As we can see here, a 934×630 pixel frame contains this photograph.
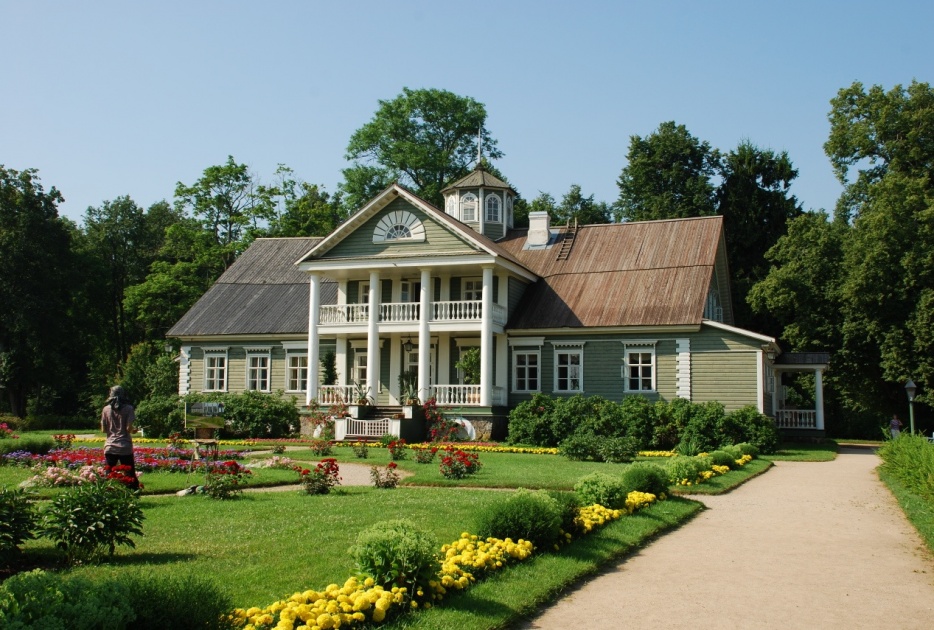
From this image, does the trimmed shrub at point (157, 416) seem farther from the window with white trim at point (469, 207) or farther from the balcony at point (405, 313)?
the window with white trim at point (469, 207)

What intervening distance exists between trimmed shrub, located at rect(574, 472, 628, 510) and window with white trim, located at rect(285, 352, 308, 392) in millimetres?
24515

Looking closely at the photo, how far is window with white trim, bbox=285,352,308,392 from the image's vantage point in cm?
3638

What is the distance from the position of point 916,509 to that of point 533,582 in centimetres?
861

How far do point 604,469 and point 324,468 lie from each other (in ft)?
23.5

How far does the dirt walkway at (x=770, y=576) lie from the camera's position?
26.1 ft

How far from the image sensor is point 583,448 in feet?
75.5

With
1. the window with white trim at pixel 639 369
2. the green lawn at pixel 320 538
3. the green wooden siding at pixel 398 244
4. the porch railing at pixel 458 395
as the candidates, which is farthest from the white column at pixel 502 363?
the green lawn at pixel 320 538

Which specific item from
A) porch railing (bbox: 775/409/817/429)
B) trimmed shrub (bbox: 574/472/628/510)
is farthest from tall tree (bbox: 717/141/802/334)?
trimmed shrub (bbox: 574/472/628/510)

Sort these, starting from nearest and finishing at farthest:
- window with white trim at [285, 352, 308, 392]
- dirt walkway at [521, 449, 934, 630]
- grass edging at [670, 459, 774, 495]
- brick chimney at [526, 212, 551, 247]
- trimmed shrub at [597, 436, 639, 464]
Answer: dirt walkway at [521, 449, 934, 630] < grass edging at [670, 459, 774, 495] < trimmed shrub at [597, 436, 639, 464] < window with white trim at [285, 352, 308, 392] < brick chimney at [526, 212, 551, 247]

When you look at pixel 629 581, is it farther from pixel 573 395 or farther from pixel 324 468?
pixel 573 395

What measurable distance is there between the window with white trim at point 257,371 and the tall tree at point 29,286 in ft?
58.7

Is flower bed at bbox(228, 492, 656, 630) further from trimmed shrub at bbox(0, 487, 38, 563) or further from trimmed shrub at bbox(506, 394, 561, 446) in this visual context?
trimmed shrub at bbox(506, 394, 561, 446)

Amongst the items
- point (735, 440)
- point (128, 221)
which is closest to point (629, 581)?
point (735, 440)

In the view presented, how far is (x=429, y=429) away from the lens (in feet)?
104
